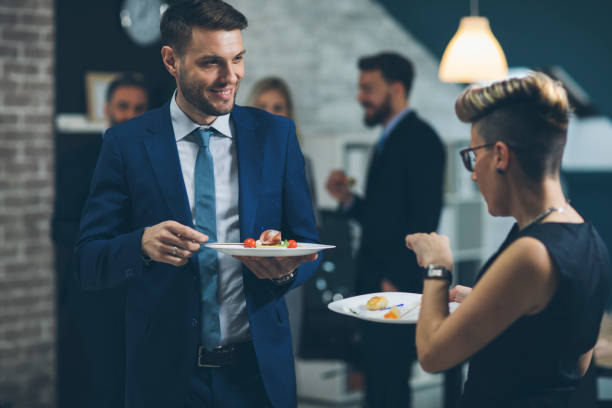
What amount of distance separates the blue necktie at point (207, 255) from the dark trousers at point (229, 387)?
66mm

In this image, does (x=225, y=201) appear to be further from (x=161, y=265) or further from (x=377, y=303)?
(x=377, y=303)

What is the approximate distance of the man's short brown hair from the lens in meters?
1.57

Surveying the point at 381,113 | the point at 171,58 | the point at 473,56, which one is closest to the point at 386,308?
the point at 171,58

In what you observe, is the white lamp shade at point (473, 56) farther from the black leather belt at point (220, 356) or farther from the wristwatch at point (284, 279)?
the black leather belt at point (220, 356)

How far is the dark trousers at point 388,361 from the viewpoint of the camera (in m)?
3.25

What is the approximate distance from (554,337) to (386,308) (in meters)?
0.39

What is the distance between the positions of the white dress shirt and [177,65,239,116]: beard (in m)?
0.07

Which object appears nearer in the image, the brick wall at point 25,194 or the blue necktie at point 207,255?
the blue necktie at point 207,255

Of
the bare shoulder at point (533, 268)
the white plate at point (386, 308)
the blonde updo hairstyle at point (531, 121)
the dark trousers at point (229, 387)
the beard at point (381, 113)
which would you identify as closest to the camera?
the bare shoulder at point (533, 268)

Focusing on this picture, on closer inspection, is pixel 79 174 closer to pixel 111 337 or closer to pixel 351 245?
pixel 111 337

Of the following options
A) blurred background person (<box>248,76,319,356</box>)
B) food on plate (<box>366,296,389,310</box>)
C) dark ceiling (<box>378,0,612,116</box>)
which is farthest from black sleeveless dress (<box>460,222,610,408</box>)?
dark ceiling (<box>378,0,612,116</box>)

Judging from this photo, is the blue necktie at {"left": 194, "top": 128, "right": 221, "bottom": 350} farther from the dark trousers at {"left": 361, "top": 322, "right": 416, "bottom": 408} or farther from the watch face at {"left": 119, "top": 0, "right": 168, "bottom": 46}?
the watch face at {"left": 119, "top": 0, "right": 168, "bottom": 46}

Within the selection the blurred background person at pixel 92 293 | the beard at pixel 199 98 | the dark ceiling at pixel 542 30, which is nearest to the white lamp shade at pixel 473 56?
Result: the dark ceiling at pixel 542 30

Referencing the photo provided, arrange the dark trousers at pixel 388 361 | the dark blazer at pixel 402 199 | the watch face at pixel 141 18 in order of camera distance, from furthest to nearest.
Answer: the watch face at pixel 141 18
the dark trousers at pixel 388 361
the dark blazer at pixel 402 199
